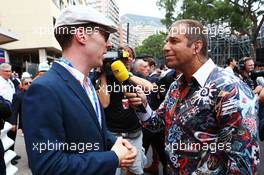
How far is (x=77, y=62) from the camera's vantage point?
1.83 metres

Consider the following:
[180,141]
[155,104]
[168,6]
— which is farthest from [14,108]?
[168,6]

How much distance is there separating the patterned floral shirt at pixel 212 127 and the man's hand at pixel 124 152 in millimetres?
542

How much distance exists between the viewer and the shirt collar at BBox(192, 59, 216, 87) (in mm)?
2241

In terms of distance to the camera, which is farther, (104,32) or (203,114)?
(203,114)

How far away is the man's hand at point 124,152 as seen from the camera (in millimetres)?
1741

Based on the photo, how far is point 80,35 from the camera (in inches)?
70.9

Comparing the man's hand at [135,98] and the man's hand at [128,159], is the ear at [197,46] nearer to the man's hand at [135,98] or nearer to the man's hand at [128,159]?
the man's hand at [135,98]

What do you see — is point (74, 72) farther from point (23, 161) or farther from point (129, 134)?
point (23, 161)

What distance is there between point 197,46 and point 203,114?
1.71 feet

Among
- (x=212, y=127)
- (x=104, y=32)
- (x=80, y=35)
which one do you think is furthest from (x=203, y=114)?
(x=80, y=35)

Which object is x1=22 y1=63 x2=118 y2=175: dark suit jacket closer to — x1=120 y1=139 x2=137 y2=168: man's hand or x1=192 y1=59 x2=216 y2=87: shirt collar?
x1=120 y1=139 x2=137 y2=168: man's hand

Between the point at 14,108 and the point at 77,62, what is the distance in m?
4.60

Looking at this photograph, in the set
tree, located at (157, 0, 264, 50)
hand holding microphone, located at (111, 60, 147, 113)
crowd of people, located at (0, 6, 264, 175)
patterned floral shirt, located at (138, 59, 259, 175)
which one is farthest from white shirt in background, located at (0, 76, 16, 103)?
tree, located at (157, 0, 264, 50)

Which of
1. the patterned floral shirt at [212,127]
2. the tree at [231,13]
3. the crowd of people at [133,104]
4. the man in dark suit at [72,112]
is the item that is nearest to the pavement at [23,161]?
the crowd of people at [133,104]
